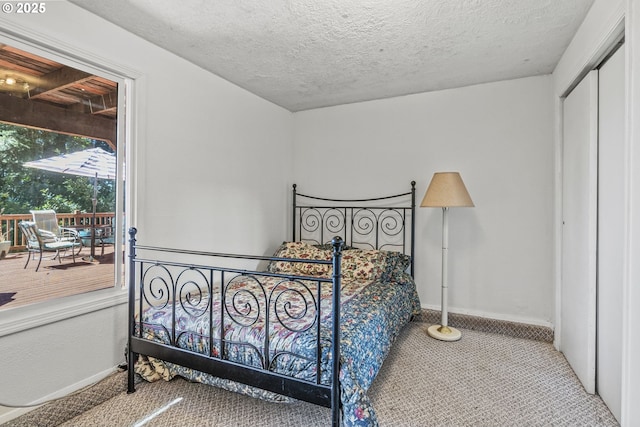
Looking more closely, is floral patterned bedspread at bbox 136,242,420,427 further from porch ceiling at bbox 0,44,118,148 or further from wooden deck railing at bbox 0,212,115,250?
porch ceiling at bbox 0,44,118,148

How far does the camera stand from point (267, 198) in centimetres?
344

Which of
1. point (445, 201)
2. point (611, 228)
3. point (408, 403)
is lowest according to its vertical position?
→ point (408, 403)

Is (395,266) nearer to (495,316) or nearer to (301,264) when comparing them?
(301,264)

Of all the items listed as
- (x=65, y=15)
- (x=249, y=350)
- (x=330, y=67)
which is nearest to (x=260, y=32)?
(x=330, y=67)

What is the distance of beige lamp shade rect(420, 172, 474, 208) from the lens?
2.60 meters

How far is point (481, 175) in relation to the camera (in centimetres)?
295

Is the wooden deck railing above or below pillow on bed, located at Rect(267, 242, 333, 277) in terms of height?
above

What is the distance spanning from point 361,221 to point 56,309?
2.60m

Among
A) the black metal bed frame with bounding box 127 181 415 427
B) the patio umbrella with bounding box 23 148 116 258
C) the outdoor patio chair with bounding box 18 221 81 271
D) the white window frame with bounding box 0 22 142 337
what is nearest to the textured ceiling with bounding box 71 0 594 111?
the white window frame with bounding box 0 22 142 337

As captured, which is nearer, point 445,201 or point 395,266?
point 445,201

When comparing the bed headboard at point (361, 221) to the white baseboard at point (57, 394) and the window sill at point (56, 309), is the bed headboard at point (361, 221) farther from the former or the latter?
the white baseboard at point (57, 394)

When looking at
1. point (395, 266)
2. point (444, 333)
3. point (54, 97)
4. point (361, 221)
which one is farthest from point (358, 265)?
point (54, 97)

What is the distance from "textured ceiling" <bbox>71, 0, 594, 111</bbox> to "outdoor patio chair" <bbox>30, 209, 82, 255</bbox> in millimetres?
1191

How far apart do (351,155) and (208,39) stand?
182 centimetres
